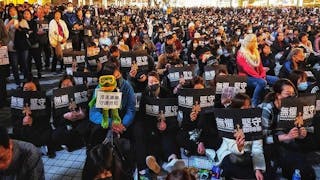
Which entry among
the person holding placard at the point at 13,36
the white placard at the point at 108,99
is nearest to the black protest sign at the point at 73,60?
the person holding placard at the point at 13,36

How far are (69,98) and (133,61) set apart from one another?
2328mm

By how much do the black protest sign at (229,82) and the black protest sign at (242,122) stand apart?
1.86 meters

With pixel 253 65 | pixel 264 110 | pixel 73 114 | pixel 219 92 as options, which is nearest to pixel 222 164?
pixel 264 110

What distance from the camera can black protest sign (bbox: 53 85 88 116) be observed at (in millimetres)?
5258

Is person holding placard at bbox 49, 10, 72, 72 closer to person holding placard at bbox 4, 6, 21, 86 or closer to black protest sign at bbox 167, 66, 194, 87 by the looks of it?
person holding placard at bbox 4, 6, 21, 86

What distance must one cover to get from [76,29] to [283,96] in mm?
8992

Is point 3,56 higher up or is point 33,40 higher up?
point 33,40

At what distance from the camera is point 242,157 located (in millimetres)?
4164

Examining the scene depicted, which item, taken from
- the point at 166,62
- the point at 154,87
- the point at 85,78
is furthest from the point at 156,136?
the point at 166,62

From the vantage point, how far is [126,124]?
506 centimetres

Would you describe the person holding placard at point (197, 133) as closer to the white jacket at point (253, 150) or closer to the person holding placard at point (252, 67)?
the white jacket at point (253, 150)

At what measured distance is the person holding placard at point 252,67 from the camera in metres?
7.33

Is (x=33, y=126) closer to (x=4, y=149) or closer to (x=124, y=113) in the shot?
(x=124, y=113)

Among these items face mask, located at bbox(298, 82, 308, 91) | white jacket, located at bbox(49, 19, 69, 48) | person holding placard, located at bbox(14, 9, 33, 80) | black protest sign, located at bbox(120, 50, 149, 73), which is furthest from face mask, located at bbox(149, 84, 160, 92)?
white jacket, located at bbox(49, 19, 69, 48)
